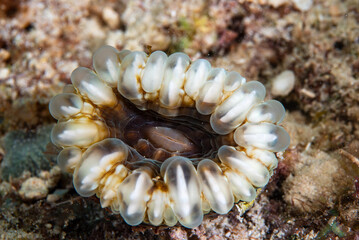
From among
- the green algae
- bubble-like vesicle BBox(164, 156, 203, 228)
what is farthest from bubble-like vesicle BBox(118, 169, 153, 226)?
the green algae

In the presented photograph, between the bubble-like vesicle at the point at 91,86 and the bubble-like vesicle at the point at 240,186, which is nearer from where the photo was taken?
the bubble-like vesicle at the point at 240,186

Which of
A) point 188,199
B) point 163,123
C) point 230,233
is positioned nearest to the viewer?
point 188,199

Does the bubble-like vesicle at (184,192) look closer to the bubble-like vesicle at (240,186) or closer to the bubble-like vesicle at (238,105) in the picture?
the bubble-like vesicle at (240,186)

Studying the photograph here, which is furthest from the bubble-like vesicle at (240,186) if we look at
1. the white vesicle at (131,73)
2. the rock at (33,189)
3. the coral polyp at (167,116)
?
the rock at (33,189)

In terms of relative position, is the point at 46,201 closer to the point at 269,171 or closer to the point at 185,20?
the point at 269,171

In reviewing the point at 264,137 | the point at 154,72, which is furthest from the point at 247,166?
the point at 154,72

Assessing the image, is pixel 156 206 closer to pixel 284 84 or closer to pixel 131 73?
pixel 131 73

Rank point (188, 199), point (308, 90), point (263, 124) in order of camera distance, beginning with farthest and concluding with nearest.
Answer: point (308, 90), point (263, 124), point (188, 199)

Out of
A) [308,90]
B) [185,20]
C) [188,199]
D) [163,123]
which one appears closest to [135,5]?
[185,20]
